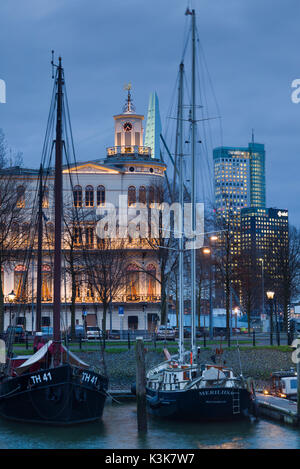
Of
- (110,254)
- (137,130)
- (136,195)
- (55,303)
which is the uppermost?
(137,130)

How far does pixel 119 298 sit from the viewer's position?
268ft

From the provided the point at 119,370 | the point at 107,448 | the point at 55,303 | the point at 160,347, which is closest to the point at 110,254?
the point at 160,347

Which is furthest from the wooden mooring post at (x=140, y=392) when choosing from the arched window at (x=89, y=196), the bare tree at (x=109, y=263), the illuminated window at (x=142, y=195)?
the arched window at (x=89, y=196)

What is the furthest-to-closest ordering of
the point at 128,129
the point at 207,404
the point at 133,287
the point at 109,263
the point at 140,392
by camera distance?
the point at 128,129, the point at 133,287, the point at 109,263, the point at 207,404, the point at 140,392

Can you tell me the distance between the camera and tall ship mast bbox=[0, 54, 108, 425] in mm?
32594

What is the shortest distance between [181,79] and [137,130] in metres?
41.9

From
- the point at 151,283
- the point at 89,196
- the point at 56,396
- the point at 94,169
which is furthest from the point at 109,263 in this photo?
the point at 56,396

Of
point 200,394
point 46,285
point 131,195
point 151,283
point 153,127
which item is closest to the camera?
point 200,394

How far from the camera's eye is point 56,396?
1287 inches

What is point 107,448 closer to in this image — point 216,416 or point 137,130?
point 216,416

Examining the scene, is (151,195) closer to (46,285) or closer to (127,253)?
(127,253)

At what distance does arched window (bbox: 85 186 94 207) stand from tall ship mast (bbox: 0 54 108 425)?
47.8 meters

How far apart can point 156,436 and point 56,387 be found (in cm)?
474

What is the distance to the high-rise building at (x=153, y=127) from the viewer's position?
101438 millimetres
